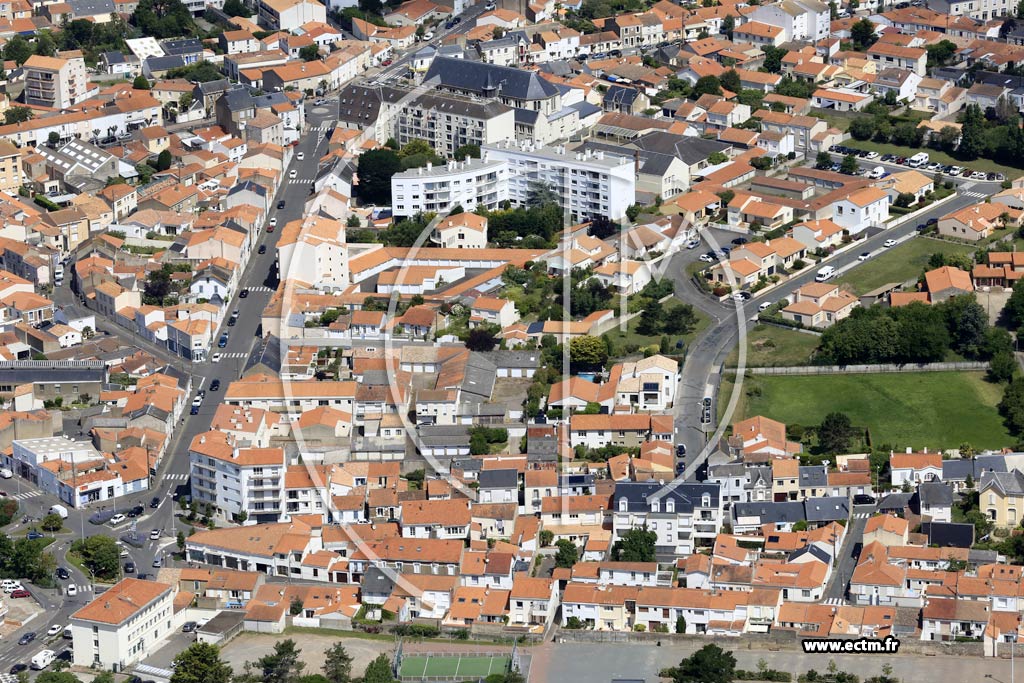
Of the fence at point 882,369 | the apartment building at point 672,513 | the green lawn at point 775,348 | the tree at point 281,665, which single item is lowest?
the tree at point 281,665

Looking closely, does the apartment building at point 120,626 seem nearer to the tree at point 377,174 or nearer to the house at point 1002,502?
the house at point 1002,502

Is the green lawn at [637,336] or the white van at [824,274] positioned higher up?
the white van at [824,274]

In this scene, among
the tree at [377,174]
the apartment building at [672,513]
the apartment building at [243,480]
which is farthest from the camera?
the tree at [377,174]

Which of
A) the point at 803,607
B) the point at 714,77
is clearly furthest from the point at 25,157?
the point at 803,607

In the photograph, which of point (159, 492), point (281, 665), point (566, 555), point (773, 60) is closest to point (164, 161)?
point (159, 492)

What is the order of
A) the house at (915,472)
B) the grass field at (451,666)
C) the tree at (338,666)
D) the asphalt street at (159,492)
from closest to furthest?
the tree at (338,666)
the grass field at (451,666)
the asphalt street at (159,492)
the house at (915,472)

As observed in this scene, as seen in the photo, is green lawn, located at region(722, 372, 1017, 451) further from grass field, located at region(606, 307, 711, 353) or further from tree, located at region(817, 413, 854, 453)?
grass field, located at region(606, 307, 711, 353)

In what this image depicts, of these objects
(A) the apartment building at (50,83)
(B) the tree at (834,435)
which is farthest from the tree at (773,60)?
(B) the tree at (834,435)
